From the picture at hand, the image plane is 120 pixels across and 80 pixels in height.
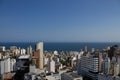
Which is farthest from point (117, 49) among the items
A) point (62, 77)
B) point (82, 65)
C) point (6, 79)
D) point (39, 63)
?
point (6, 79)

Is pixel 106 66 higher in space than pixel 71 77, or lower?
higher

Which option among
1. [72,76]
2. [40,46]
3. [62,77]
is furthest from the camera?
[40,46]

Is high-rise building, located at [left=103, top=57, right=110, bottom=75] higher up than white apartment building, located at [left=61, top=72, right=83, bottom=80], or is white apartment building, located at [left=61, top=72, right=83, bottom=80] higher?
high-rise building, located at [left=103, top=57, right=110, bottom=75]

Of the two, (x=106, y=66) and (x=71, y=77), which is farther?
(x=106, y=66)

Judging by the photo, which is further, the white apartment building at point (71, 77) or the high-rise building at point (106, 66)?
the high-rise building at point (106, 66)

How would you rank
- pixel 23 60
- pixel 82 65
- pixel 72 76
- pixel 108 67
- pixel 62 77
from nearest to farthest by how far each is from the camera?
pixel 72 76
pixel 62 77
pixel 108 67
pixel 82 65
pixel 23 60

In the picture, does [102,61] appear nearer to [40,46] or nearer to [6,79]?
[6,79]

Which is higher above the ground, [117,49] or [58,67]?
[117,49]

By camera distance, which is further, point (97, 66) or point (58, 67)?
point (58, 67)

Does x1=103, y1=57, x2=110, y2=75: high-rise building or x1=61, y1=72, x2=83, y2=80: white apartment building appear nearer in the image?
x1=61, y1=72, x2=83, y2=80: white apartment building

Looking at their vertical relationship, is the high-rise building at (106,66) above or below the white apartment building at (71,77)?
above
